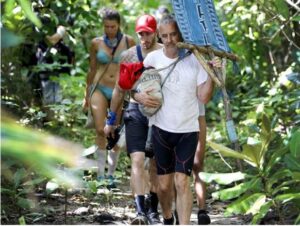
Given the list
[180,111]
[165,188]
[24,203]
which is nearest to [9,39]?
[180,111]

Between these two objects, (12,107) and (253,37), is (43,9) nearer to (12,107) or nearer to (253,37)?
(12,107)

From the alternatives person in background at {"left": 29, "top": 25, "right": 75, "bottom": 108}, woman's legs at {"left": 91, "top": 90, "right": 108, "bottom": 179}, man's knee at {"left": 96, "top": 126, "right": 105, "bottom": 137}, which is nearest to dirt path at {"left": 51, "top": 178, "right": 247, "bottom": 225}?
woman's legs at {"left": 91, "top": 90, "right": 108, "bottom": 179}

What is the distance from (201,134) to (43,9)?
3.14 meters

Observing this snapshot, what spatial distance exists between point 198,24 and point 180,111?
26.7 inches

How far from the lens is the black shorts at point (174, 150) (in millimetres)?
5105

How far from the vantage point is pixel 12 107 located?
25.4 feet

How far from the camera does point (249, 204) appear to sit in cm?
386

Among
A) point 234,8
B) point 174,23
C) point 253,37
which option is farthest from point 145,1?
point 174,23

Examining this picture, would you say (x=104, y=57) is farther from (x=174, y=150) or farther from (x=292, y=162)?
(x=292, y=162)

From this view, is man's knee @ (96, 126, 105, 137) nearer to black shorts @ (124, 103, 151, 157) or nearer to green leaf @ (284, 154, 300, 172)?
black shorts @ (124, 103, 151, 157)

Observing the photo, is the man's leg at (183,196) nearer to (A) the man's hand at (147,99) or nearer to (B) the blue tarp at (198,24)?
(A) the man's hand at (147,99)

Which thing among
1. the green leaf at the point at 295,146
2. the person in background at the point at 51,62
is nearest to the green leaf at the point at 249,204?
the green leaf at the point at 295,146

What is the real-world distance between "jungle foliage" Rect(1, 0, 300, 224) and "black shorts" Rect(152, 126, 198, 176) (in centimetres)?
27

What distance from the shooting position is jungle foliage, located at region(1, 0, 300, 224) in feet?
12.8
